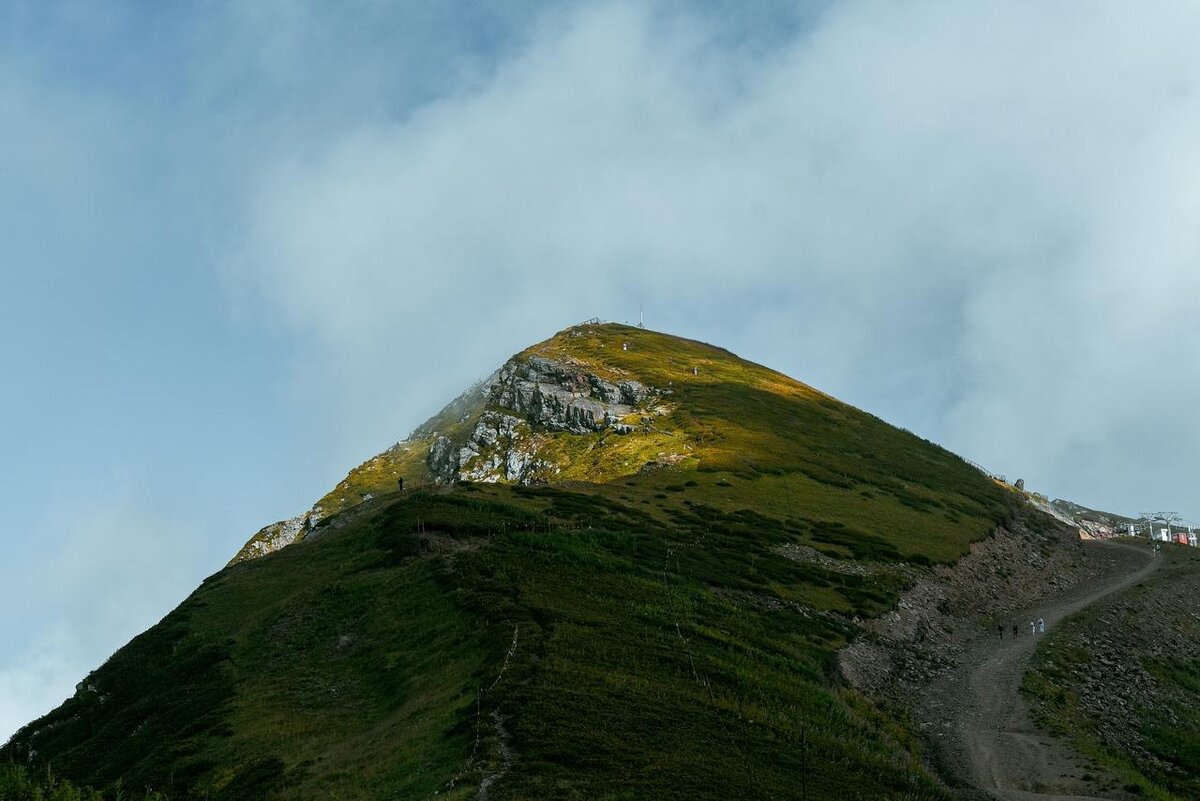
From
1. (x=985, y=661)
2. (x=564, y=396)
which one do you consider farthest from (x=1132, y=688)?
(x=564, y=396)

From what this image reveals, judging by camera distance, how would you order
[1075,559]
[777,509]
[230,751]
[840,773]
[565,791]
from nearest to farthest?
[565,791], [840,773], [230,751], [777,509], [1075,559]

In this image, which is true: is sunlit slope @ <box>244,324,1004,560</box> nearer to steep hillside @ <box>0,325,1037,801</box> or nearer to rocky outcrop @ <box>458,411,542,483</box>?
rocky outcrop @ <box>458,411,542,483</box>

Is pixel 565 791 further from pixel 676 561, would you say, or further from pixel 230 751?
pixel 676 561

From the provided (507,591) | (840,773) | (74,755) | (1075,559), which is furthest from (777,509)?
(74,755)

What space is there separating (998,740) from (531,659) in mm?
26411

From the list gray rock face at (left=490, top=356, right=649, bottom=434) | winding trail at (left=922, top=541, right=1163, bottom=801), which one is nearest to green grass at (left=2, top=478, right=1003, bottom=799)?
winding trail at (left=922, top=541, right=1163, bottom=801)

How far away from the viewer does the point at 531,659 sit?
37.3 m

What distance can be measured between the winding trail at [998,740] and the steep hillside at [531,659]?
2.93 meters

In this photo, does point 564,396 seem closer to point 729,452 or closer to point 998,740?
point 729,452

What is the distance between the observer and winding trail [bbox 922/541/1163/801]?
38438mm

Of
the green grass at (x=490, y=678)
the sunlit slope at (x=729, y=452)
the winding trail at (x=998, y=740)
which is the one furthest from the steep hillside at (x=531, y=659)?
the winding trail at (x=998, y=740)

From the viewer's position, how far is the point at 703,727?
109 ft

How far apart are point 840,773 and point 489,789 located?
1481 cm

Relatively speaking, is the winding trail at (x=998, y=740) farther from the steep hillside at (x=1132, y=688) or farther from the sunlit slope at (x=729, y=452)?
the sunlit slope at (x=729, y=452)
